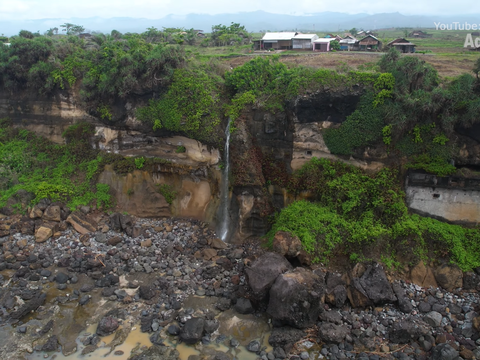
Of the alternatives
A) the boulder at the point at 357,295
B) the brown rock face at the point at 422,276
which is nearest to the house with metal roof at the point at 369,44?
the brown rock face at the point at 422,276

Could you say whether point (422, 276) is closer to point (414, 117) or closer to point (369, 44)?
point (414, 117)

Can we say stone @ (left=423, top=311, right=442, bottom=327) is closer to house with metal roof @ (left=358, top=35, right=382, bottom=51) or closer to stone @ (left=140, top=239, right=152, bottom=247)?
stone @ (left=140, top=239, right=152, bottom=247)

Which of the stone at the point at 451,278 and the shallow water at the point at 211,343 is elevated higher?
the stone at the point at 451,278

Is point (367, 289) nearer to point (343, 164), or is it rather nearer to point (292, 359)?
point (292, 359)

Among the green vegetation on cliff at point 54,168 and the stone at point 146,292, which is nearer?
the stone at point 146,292

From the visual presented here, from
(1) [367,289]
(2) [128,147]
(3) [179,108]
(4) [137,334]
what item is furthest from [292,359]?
(2) [128,147]

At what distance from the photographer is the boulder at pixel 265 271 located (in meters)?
15.6

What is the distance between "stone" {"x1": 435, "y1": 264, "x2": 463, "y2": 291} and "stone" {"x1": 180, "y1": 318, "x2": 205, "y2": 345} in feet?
37.0

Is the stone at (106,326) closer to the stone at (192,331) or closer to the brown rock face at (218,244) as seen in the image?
the stone at (192,331)

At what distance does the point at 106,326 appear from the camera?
49.1 feet

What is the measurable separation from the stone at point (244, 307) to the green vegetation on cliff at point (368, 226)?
3.86m

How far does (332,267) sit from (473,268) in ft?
21.3

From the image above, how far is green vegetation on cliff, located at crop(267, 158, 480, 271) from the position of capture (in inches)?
701

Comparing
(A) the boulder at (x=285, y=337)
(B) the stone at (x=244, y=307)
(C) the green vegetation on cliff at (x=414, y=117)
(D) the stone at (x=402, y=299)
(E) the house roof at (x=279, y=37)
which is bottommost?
(A) the boulder at (x=285, y=337)
